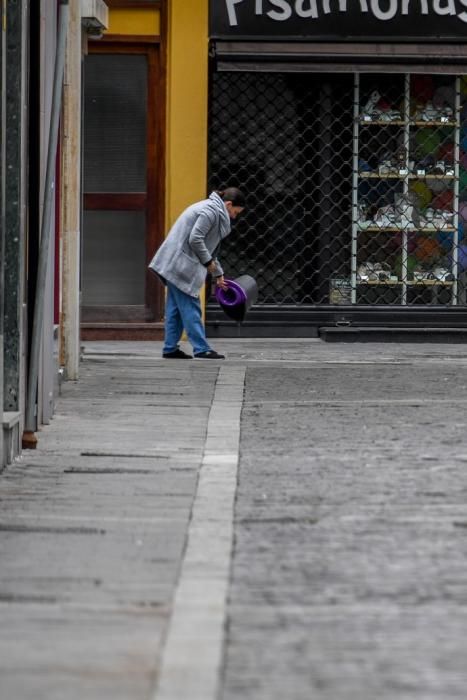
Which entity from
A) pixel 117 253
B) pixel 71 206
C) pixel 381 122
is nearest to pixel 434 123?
pixel 381 122

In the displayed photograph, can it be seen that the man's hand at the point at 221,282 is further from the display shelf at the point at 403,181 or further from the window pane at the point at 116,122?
the display shelf at the point at 403,181

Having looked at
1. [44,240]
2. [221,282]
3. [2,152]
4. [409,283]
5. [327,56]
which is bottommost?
[409,283]

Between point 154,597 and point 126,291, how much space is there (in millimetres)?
12544

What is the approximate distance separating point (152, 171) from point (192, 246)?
8.34ft

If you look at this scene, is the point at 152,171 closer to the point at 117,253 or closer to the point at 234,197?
the point at 117,253

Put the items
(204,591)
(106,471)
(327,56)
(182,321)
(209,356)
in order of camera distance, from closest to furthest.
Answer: (204,591), (106,471), (209,356), (182,321), (327,56)

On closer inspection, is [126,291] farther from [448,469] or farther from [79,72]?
[448,469]

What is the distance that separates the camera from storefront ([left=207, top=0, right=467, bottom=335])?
17688 millimetres

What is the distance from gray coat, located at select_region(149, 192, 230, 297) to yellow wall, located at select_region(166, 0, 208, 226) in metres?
2.05

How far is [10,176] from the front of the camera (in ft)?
29.5

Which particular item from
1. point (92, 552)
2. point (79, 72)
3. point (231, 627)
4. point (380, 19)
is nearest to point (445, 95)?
point (380, 19)

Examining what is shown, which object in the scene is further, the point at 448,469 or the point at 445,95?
the point at 445,95

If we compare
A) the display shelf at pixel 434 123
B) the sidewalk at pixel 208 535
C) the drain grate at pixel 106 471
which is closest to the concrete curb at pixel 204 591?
the sidewalk at pixel 208 535

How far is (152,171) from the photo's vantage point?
17812 millimetres
